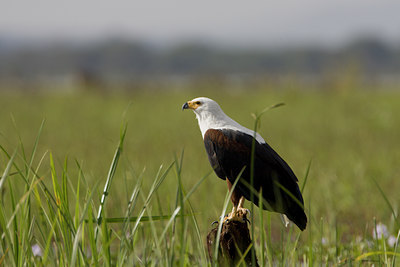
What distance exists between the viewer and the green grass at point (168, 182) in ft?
6.52

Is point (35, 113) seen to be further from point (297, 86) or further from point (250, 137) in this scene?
point (250, 137)

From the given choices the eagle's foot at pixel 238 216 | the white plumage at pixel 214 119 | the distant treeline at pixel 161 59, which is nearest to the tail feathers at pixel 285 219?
the eagle's foot at pixel 238 216

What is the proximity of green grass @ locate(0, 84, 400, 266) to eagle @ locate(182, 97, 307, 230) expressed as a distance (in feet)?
0.32

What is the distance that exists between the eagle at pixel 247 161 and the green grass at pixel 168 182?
10 cm

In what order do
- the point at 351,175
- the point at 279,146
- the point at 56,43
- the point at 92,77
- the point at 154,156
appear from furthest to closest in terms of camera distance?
the point at 56,43 → the point at 92,77 → the point at 279,146 → the point at 154,156 → the point at 351,175

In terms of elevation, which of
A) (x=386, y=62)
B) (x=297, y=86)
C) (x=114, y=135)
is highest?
(x=386, y=62)

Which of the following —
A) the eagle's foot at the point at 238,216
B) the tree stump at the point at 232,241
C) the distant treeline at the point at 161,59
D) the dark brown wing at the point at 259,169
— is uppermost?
the distant treeline at the point at 161,59

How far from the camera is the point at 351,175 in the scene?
19.0 ft

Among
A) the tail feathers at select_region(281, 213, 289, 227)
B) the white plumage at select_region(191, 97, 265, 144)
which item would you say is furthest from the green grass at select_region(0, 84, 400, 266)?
the white plumage at select_region(191, 97, 265, 144)

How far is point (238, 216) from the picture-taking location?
2.02 m

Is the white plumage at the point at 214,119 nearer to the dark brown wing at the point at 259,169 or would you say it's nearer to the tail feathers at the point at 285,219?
the dark brown wing at the point at 259,169

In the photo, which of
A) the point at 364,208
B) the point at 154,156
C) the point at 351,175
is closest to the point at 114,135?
the point at 154,156

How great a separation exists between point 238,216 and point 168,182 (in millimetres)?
3423

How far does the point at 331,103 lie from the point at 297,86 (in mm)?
3893
